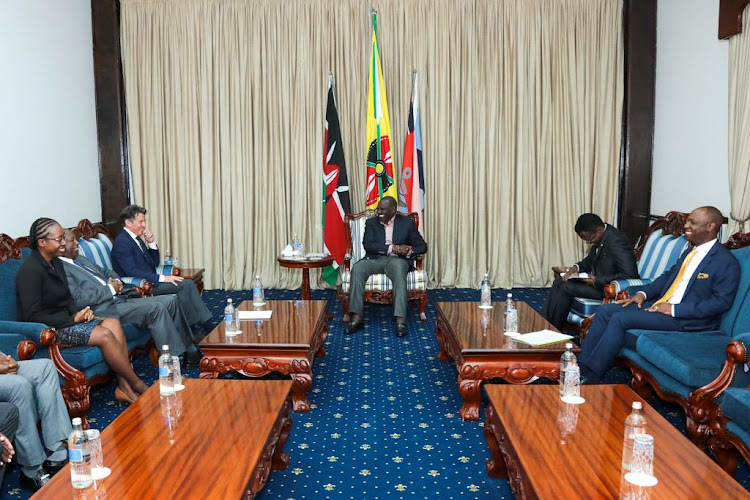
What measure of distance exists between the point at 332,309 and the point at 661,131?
415 cm

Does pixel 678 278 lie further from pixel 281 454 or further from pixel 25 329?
pixel 25 329

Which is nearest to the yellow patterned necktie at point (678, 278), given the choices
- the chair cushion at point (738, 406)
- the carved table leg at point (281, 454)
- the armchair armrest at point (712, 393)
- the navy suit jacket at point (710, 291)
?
the navy suit jacket at point (710, 291)

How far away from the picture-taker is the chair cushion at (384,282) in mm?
5934

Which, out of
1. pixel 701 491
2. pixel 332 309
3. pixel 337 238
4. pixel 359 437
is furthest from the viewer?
pixel 337 238

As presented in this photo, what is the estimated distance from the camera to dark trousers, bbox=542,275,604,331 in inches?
199

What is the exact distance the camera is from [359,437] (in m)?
3.50

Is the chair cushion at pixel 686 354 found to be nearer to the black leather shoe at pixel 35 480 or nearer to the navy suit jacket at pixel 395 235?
the navy suit jacket at pixel 395 235

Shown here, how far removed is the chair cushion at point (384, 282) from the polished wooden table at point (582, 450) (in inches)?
116

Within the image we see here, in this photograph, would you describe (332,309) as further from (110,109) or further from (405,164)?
(110,109)

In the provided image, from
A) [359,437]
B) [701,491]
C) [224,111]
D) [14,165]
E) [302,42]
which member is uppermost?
[302,42]

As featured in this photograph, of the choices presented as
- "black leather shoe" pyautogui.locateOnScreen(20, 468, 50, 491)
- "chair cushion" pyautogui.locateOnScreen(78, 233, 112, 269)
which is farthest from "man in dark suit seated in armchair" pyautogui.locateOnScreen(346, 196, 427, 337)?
"black leather shoe" pyautogui.locateOnScreen(20, 468, 50, 491)

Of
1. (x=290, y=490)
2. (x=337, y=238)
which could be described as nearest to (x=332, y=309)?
(x=337, y=238)

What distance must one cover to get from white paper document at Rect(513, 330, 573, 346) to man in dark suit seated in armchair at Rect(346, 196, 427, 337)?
5.76ft

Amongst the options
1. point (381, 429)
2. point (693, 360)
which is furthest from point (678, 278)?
point (381, 429)
